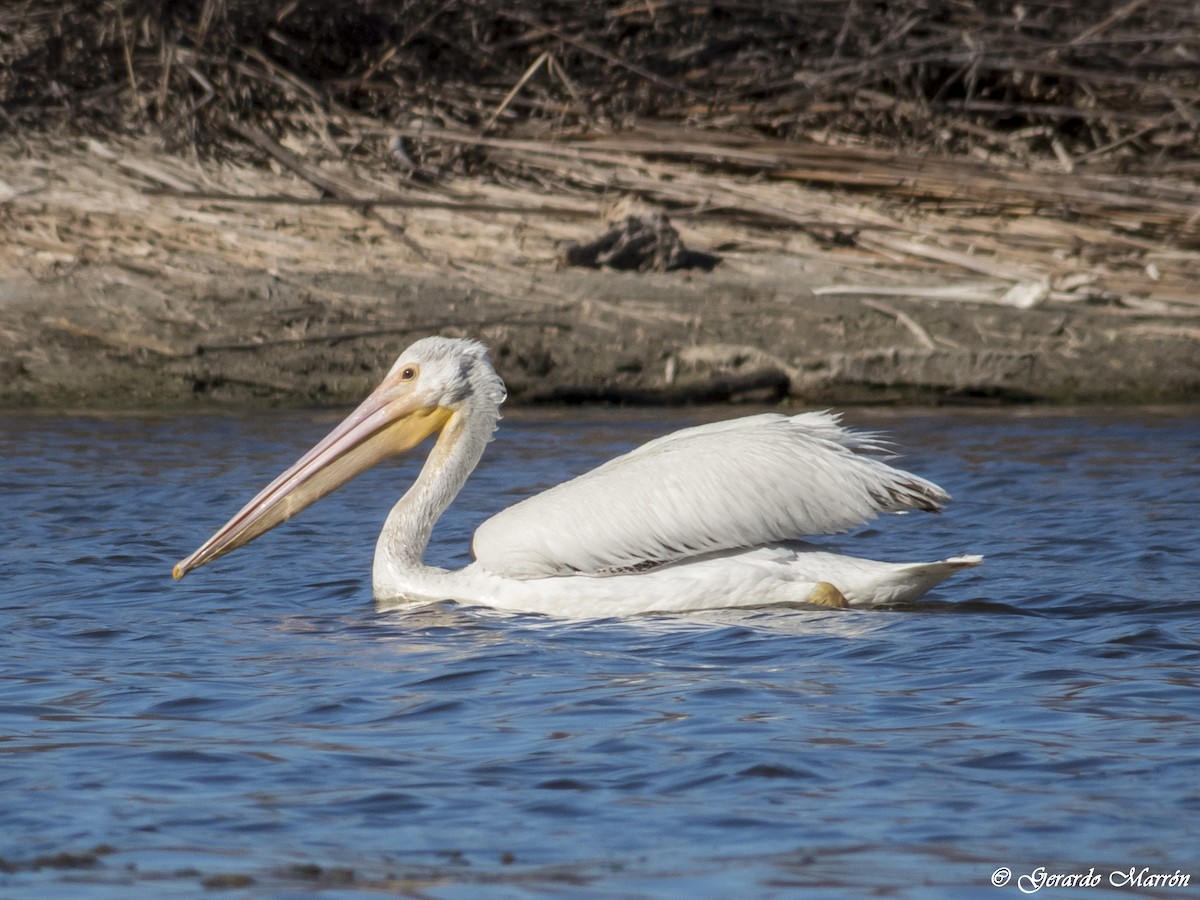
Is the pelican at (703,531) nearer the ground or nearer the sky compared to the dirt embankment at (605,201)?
nearer the ground

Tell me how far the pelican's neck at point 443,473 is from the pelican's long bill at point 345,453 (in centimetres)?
6

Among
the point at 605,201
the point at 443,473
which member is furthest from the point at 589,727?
the point at 605,201

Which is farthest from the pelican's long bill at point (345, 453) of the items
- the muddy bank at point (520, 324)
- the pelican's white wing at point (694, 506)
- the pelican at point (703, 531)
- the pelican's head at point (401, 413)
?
the muddy bank at point (520, 324)

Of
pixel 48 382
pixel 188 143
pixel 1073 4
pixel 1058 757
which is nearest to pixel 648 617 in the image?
pixel 1058 757

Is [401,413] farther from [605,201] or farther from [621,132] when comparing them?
[621,132]

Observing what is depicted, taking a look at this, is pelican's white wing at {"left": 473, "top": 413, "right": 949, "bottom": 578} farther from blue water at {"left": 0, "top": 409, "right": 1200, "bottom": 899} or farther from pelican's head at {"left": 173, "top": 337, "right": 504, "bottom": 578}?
pelican's head at {"left": 173, "top": 337, "right": 504, "bottom": 578}

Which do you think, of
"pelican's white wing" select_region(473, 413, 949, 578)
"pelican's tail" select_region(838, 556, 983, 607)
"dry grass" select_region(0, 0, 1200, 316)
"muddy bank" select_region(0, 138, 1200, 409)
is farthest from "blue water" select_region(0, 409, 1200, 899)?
"dry grass" select_region(0, 0, 1200, 316)

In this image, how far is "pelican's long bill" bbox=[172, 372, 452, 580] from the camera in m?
5.20

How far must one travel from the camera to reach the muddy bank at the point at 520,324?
8.49m

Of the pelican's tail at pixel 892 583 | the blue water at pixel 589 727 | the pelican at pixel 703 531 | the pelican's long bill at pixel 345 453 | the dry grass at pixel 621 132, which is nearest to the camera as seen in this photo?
the blue water at pixel 589 727

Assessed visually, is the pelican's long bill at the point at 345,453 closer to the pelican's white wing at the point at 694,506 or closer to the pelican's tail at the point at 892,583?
the pelican's white wing at the point at 694,506

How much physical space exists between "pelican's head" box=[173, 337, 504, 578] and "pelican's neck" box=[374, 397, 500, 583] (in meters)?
0.01

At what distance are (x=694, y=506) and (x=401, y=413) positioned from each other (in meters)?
1.02

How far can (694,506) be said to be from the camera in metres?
4.85
